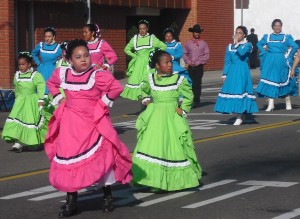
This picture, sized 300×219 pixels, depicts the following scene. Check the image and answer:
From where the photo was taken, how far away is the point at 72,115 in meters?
9.76

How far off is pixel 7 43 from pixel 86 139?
2154 cm

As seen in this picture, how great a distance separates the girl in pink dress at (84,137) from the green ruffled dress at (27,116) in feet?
17.1

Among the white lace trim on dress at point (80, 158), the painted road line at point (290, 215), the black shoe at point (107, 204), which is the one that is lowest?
the painted road line at point (290, 215)

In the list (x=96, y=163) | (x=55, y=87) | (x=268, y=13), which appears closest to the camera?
(x=96, y=163)

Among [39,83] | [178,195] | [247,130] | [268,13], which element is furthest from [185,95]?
[268,13]

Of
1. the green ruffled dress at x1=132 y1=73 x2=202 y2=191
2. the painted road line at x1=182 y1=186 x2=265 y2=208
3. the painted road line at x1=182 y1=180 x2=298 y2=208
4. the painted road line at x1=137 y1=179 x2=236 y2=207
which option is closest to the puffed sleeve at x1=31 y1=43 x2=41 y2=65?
the green ruffled dress at x1=132 y1=73 x2=202 y2=191

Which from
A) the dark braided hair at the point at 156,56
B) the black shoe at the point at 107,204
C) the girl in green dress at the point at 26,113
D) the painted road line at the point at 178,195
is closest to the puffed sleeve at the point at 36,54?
the girl in green dress at the point at 26,113

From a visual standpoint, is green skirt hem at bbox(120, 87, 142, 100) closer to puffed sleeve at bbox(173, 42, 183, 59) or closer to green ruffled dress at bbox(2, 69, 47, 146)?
puffed sleeve at bbox(173, 42, 183, 59)

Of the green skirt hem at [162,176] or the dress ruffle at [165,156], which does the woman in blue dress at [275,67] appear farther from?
the green skirt hem at [162,176]

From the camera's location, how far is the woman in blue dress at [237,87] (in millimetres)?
18500

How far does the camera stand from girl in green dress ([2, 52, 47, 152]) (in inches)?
598

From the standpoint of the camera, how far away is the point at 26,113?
15.4 meters

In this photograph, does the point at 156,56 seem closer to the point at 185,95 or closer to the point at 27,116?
the point at 185,95

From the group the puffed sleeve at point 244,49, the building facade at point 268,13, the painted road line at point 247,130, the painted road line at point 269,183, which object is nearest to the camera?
the painted road line at point 269,183
